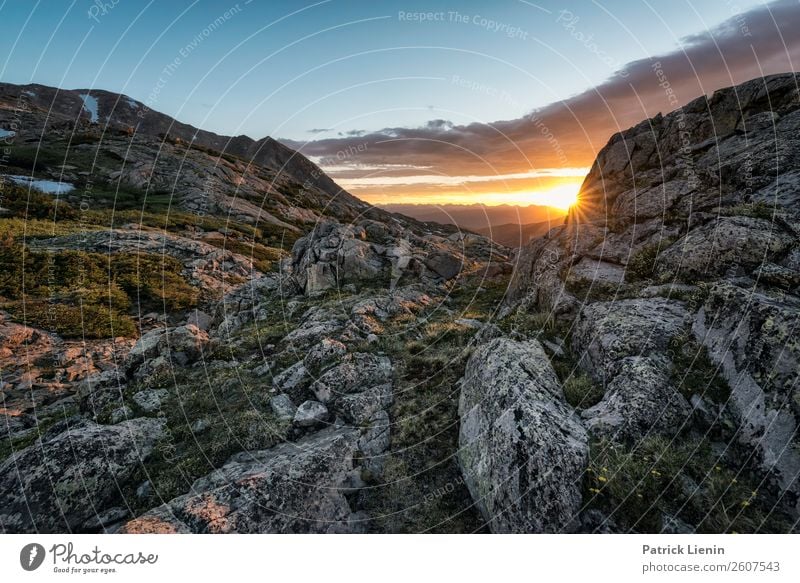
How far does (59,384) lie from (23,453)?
10.3 meters

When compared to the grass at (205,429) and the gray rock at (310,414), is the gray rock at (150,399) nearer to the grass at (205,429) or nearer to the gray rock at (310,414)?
the grass at (205,429)

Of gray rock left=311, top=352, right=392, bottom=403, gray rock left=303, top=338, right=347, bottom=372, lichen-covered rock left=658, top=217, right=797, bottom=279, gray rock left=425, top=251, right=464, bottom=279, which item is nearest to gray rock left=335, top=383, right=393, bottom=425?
gray rock left=311, top=352, right=392, bottom=403

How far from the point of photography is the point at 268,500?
26.4 ft

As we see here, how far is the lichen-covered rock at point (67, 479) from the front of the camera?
8.29m

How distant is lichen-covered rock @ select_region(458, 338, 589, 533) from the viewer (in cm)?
662

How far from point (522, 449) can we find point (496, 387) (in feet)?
7.18

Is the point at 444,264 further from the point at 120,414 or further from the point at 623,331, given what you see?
the point at 120,414

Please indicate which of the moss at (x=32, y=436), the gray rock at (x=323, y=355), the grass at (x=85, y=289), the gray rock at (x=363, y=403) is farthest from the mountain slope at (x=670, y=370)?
the grass at (x=85, y=289)

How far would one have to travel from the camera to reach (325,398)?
12.7 meters

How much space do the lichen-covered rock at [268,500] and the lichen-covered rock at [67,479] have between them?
7.51 ft

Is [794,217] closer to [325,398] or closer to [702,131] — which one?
[702,131]

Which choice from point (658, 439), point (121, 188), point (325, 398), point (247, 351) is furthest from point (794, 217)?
point (121, 188)

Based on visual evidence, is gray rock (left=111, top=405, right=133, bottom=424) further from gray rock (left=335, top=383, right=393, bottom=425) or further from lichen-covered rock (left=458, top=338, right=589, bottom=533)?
lichen-covered rock (left=458, top=338, right=589, bottom=533)

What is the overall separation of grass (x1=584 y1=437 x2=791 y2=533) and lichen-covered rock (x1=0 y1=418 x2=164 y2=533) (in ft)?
38.4
